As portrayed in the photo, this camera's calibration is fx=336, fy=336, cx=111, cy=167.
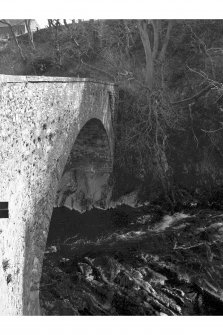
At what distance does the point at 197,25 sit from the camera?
794cm

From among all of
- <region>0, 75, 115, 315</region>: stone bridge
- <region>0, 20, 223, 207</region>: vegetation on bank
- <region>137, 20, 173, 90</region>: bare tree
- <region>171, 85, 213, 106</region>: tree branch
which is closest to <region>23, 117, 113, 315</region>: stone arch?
<region>0, 20, 223, 207</region>: vegetation on bank

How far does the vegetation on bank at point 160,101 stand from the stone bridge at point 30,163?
10.2 ft

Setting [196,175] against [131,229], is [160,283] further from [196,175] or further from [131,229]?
[196,175]

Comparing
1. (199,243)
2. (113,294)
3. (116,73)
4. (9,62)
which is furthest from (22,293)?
(116,73)

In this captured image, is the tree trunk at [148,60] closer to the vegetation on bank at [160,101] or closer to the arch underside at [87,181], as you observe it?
the vegetation on bank at [160,101]

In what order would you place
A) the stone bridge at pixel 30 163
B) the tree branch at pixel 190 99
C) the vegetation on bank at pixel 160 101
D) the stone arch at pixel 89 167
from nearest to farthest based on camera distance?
the stone bridge at pixel 30 163 → the stone arch at pixel 89 167 → the vegetation on bank at pixel 160 101 → the tree branch at pixel 190 99

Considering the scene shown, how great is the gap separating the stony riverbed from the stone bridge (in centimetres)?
170

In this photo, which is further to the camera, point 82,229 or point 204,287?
point 82,229

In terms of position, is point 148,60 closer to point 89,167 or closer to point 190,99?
point 190,99

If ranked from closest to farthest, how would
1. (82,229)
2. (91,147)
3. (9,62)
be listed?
(9,62) → (82,229) → (91,147)

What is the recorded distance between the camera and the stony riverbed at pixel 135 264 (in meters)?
5.73

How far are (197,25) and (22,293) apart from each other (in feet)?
23.2

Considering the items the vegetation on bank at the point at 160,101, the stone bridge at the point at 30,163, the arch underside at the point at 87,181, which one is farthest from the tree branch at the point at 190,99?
the stone bridge at the point at 30,163

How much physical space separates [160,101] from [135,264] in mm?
4436
